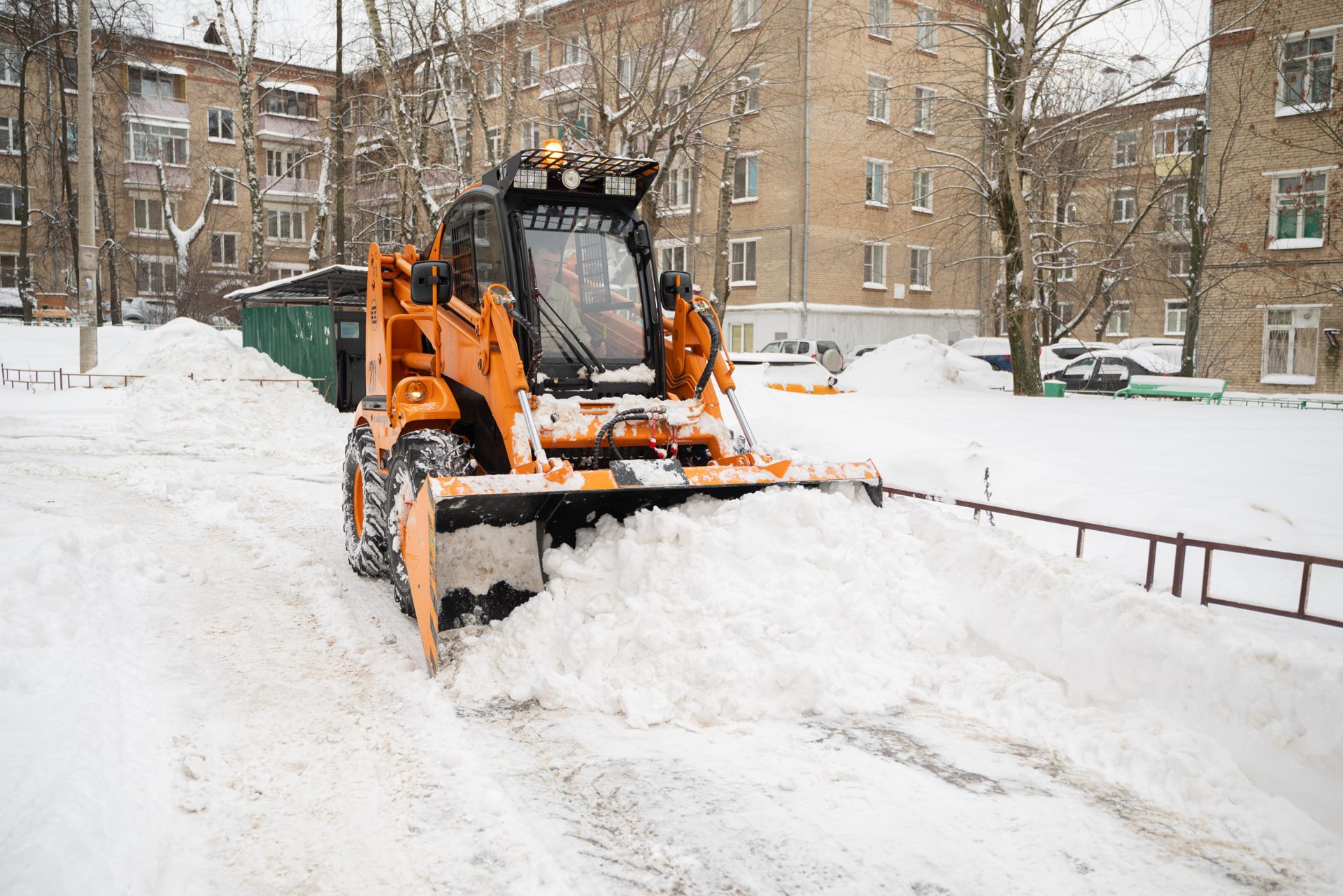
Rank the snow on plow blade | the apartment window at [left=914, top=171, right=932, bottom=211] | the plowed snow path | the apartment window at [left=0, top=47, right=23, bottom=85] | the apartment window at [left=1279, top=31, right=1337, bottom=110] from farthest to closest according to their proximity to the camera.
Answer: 1. the apartment window at [left=0, top=47, right=23, bottom=85]
2. the apartment window at [left=914, top=171, right=932, bottom=211]
3. the apartment window at [left=1279, top=31, right=1337, bottom=110]
4. the snow on plow blade
5. the plowed snow path

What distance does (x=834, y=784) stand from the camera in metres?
3.86

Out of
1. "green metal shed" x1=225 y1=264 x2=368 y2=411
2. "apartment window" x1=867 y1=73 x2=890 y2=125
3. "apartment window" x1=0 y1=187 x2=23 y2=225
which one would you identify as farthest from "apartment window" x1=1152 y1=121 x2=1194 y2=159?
"apartment window" x1=0 y1=187 x2=23 y2=225

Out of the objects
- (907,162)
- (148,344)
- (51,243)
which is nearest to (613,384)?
(148,344)

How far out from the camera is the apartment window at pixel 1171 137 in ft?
89.3

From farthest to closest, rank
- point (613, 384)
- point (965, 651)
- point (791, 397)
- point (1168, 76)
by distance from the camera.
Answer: point (791, 397) < point (1168, 76) < point (613, 384) < point (965, 651)

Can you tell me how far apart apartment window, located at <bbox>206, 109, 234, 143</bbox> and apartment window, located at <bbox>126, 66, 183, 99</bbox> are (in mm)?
1426

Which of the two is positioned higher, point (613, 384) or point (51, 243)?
point (51, 243)

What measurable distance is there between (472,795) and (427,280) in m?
3.54

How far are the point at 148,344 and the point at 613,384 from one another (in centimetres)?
1787

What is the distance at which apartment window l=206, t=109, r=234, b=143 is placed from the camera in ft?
140

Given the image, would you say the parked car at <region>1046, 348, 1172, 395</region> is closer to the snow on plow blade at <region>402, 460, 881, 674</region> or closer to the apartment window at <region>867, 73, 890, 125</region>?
the apartment window at <region>867, 73, 890, 125</region>

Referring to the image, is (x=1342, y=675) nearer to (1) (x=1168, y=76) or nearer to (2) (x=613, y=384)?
(2) (x=613, y=384)

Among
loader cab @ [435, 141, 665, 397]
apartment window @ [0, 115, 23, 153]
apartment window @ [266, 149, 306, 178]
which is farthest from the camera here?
apartment window @ [266, 149, 306, 178]

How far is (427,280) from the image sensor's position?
6164 millimetres
